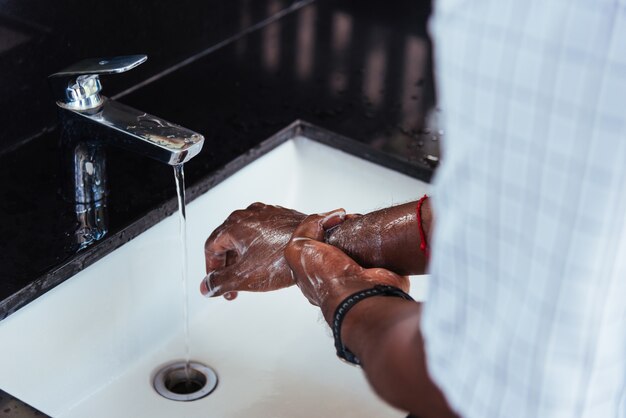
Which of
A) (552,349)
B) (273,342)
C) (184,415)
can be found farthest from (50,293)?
(552,349)

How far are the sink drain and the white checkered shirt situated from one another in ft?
1.84

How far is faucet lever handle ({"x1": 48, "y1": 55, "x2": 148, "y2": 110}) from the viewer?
105 cm

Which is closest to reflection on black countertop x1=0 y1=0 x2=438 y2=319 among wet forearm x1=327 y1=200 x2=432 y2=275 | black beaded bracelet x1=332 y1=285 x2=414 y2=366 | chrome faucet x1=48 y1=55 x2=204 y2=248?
chrome faucet x1=48 y1=55 x2=204 y2=248

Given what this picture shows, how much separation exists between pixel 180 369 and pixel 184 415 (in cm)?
8

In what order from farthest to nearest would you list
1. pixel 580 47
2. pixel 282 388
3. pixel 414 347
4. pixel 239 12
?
1. pixel 239 12
2. pixel 282 388
3. pixel 414 347
4. pixel 580 47

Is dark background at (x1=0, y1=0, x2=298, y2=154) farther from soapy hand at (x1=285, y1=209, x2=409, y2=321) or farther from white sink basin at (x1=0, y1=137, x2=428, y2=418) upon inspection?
soapy hand at (x1=285, y1=209, x2=409, y2=321)

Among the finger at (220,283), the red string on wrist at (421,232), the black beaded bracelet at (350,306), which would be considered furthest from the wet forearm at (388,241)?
the black beaded bracelet at (350,306)

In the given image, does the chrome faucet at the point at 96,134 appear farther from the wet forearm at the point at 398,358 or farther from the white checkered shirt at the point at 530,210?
the white checkered shirt at the point at 530,210

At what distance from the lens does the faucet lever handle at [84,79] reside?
3.45ft

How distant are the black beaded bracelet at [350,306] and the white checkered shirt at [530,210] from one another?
157mm

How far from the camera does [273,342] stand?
1305 mm

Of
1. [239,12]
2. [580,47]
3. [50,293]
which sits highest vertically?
[580,47]

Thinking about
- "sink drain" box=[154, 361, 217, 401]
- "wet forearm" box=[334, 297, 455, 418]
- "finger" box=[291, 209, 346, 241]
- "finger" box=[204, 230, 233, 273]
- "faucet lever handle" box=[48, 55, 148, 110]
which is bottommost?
"sink drain" box=[154, 361, 217, 401]

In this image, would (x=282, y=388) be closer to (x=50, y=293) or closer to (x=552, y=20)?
(x=50, y=293)
